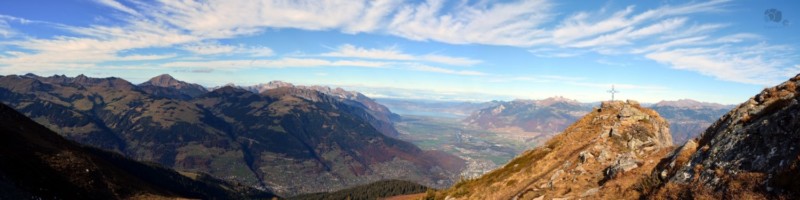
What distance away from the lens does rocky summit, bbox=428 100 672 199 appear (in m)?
28.4

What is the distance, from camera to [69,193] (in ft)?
300

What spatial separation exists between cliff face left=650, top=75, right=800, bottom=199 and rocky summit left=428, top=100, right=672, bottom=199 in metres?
2.96

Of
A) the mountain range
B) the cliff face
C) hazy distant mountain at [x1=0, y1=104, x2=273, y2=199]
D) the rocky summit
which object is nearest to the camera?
the cliff face

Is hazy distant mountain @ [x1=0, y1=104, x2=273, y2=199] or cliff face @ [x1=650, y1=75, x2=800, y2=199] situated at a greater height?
cliff face @ [x1=650, y1=75, x2=800, y2=199]

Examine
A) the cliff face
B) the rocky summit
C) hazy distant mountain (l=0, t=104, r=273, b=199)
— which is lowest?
hazy distant mountain (l=0, t=104, r=273, b=199)

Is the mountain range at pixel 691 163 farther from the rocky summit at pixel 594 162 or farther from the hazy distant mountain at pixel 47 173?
the hazy distant mountain at pixel 47 173

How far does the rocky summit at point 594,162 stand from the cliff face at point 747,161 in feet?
9.71

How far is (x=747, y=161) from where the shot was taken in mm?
18484

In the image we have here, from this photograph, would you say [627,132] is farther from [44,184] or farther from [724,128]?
[44,184]

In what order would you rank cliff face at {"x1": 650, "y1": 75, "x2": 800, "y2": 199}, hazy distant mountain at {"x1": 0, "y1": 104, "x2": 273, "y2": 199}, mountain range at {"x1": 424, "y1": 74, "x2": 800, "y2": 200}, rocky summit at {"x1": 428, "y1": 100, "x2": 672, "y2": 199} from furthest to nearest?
hazy distant mountain at {"x1": 0, "y1": 104, "x2": 273, "y2": 199}
rocky summit at {"x1": 428, "y1": 100, "x2": 672, "y2": 199}
mountain range at {"x1": 424, "y1": 74, "x2": 800, "y2": 200}
cliff face at {"x1": 650, "y1": 75, "x2": 800, "y2": 199}

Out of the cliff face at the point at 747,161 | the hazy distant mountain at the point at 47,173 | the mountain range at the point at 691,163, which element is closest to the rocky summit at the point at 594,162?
the mountain range at the point at 691,163

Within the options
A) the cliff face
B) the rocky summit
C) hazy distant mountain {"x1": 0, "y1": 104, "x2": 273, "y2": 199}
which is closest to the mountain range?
the cliff face

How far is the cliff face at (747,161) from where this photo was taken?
16.2 m

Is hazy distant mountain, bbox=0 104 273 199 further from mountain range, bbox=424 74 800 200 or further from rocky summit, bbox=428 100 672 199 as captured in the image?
mountain range, bbox=424 74 800 200
